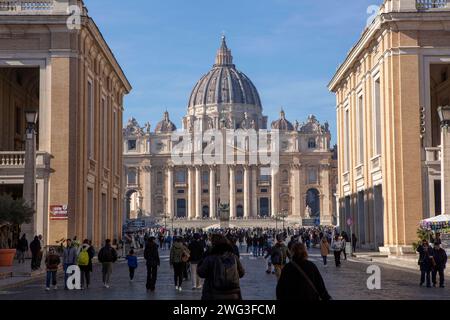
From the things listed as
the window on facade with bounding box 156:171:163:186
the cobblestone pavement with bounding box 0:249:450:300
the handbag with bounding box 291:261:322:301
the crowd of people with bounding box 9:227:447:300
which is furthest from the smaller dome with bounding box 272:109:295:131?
the handbag with bounding box 291:261:322:301

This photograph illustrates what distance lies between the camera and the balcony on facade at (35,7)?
4000 cm

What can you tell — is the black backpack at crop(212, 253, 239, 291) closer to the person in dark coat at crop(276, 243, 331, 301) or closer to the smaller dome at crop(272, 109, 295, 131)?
the person in dark coat at crop(276, 243, 331, 301)

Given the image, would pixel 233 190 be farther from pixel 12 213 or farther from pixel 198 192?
pixel 12 213

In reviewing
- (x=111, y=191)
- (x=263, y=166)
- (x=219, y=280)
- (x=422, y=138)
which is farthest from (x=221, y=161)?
(x=219, y=280)

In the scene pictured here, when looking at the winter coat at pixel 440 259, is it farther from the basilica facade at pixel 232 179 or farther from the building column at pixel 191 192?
the building column at pixel 191 192

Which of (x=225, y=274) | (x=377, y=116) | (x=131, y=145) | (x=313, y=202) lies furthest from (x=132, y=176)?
(x=225, y=274)

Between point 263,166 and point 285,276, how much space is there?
150 m

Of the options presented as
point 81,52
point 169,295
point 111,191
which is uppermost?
point 81,52

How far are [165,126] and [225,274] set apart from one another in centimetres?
16447

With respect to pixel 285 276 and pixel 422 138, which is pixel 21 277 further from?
pixel 422 138

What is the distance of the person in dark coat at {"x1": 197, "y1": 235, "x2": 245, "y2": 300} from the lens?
10742 mm

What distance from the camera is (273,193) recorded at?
155 m

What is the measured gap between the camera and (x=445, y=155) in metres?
31.0

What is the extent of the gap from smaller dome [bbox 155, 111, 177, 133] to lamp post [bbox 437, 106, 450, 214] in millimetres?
140819
